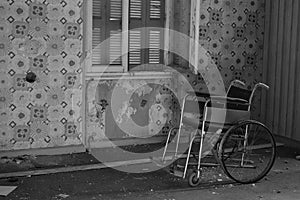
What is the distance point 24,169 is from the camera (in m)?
4.88

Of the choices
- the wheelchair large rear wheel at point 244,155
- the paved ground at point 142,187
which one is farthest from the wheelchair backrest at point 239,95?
the paved ground at point 142,187

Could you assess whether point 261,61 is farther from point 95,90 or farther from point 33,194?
point 33,194

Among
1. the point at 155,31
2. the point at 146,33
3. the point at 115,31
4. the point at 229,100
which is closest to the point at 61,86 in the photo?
the point at 115,31

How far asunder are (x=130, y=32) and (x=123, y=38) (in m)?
0.14

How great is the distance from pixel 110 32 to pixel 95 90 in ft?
2.22

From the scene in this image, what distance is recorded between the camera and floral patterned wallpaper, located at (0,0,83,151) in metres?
5.08

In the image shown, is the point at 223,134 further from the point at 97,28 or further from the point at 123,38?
the point at 97,28

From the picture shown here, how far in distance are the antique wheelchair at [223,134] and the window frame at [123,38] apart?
1.06 metres

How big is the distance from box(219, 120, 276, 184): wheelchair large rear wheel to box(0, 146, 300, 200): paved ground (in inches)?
4.3

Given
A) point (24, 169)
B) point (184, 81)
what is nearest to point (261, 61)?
point (184, 81)

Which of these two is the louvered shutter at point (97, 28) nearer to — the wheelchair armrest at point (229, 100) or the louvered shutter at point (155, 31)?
the louvered shutter at point (155, 31)

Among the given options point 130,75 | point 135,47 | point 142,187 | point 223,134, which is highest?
point 135,47

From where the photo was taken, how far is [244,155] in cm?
514

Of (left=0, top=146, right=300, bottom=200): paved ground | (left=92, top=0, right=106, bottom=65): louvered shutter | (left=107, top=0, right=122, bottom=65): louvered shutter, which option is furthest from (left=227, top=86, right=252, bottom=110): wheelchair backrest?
(left=92, top=0, right=106, bottom=65): louvered shutter
